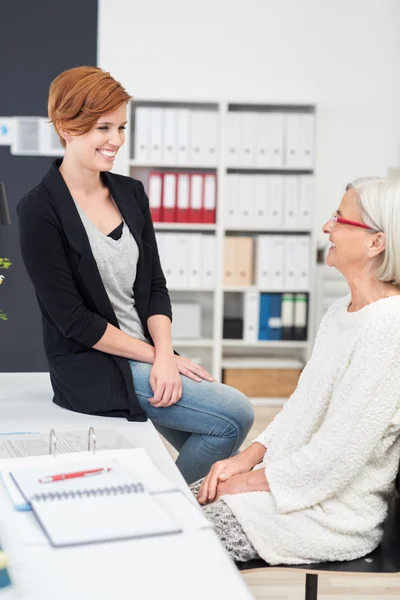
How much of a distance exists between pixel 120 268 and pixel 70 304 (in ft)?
0.63

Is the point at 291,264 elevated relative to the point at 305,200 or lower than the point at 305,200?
lower

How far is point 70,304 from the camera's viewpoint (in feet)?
6.26

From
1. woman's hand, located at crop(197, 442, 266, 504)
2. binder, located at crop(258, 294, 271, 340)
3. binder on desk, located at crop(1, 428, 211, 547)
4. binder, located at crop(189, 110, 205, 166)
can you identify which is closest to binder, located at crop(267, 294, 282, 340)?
binder, located at crop(258, 294, 271, 340)

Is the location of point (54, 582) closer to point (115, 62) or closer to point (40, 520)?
point (40, 520)

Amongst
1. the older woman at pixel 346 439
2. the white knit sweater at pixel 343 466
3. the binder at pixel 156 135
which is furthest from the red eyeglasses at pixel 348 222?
the binder at pixel 156 135

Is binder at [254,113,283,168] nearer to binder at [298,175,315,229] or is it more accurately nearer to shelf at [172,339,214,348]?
binder at [298,175,315,229]

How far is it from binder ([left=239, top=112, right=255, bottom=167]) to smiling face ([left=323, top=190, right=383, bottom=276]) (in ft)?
11.1

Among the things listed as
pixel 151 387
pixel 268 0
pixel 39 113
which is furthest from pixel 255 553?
pixel 268 0

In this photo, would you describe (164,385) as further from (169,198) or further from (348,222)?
(169,198)

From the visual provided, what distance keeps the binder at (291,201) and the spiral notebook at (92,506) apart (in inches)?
148

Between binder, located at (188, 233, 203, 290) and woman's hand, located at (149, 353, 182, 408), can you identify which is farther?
binder, located at (188, 233, 203, 290)

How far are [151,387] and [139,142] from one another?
317 cm

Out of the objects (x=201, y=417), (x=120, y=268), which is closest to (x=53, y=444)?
(x=201, y=417)

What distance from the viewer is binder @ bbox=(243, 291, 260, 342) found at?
4.95 metres
